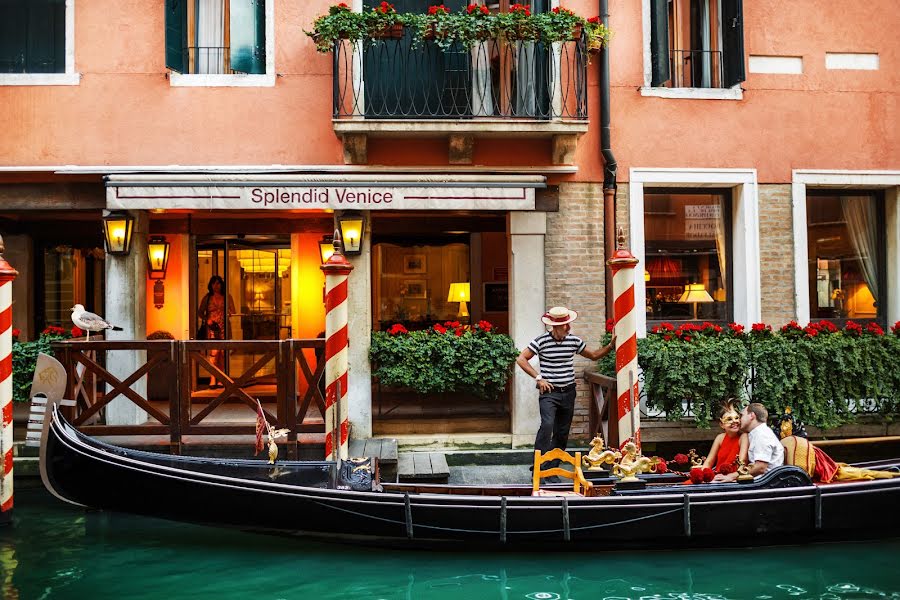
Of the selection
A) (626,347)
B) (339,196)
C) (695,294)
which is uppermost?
(339,196)

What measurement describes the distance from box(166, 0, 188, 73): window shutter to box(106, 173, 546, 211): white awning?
1.27 metres

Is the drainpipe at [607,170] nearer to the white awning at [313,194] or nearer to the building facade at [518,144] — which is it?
the building facade at [518,144]

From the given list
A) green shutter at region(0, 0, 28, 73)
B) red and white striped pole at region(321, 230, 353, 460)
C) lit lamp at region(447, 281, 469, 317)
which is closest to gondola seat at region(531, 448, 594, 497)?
red and white striped pole at region(321, 230, 353, 460)

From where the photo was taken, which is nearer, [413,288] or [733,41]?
Answer: [733,41]

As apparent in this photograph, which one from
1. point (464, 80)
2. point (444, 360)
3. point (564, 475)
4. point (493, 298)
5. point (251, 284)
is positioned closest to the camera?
point (564, 475)

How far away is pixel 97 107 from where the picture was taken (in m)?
8.62

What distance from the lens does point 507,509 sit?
6121 mm

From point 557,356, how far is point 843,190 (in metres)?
4.30

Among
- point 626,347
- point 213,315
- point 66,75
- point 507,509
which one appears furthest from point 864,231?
point 66,75

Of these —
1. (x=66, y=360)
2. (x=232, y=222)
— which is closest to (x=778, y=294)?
(x=232, y=222)

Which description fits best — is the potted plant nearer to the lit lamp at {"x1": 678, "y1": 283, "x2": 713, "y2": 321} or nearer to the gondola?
the gondola

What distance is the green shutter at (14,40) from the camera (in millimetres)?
8711

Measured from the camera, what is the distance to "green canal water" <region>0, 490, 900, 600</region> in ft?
18.7

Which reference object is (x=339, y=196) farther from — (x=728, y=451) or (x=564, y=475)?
(x=728, y=451)
